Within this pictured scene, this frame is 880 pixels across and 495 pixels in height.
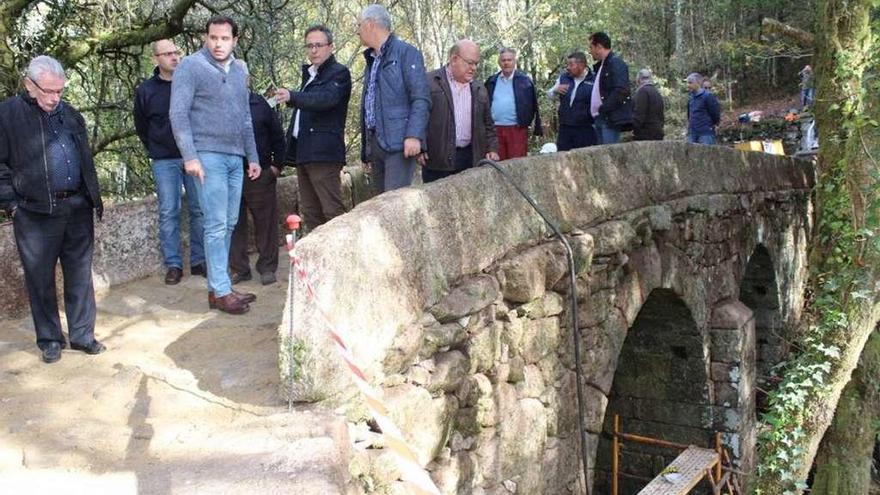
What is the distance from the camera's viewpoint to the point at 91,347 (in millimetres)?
3785

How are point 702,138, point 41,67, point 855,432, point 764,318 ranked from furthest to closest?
point 702,138
point 764,318
point 855,432
point 41,67

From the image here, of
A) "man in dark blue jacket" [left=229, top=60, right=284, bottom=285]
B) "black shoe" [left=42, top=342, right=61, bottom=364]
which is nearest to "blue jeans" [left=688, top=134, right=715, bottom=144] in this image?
"man in dark blue jacket" [left=229, top=60, right=284, bottom=285]

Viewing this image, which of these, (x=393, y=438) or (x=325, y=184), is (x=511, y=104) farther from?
(x=393, y=438)

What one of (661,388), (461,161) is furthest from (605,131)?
(661,388)

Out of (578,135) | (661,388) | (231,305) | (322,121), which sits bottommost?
(661,388)

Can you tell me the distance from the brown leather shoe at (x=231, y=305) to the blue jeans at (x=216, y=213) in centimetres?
3

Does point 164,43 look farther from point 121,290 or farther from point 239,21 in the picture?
point 239,21

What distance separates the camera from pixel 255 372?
333cm

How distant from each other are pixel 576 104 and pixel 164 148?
3.61 meters

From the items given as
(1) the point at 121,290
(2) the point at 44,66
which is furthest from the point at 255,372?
(1) the point at 121,290

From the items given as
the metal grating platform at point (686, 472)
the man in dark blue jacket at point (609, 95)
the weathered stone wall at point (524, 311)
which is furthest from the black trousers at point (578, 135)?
the metal grating platform at point (686, 472)

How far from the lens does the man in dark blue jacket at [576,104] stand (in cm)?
689

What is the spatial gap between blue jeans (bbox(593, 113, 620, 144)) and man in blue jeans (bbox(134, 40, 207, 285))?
352cm

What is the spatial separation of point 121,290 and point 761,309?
8.22 m
